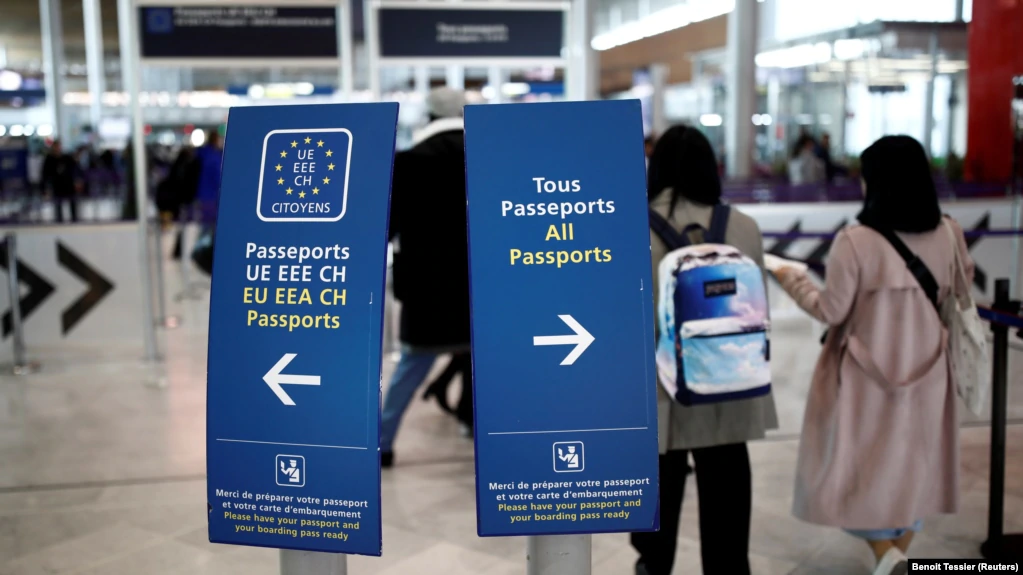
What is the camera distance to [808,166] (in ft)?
42.7

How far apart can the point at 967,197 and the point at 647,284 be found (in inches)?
295

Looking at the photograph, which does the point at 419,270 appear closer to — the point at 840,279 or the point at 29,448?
the point at 840,279

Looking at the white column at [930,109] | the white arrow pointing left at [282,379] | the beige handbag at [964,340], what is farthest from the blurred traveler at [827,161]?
the white arrow pointing left at [282,379]

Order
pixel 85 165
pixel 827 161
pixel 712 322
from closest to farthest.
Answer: pixel 712 322
pixel 827 161
pixel 85 165

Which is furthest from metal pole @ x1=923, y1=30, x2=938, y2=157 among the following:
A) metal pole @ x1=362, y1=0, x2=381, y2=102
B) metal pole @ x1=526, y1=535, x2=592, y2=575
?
metal pole @ x1=526, y1=535, x2=592, y2=575

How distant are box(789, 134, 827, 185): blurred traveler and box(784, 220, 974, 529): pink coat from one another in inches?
395

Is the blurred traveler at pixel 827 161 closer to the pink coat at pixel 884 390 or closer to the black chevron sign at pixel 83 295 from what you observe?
the black chevron sign at pixel 83 295

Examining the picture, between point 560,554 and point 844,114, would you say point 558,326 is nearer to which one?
point 560,554

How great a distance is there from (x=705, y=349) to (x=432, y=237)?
6.00 feet

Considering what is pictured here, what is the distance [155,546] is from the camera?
12.2ft

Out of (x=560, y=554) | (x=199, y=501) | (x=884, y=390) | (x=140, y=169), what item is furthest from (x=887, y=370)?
(x=140, y=169)

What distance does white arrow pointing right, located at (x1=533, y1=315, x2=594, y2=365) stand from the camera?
1.95 metres

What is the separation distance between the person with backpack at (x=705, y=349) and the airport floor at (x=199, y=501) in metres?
0.48

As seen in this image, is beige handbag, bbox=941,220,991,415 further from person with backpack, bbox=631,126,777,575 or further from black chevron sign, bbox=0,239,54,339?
black chevron sign, bbox=0,239,54,339
